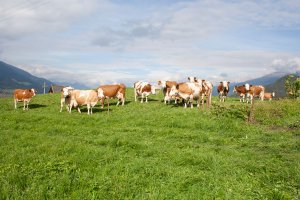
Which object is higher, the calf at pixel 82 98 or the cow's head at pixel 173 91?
the cow's head at pixel 173 91

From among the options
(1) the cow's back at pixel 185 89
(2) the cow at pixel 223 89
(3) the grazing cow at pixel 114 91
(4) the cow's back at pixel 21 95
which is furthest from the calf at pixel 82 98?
(2) the cow at pixel 223 89

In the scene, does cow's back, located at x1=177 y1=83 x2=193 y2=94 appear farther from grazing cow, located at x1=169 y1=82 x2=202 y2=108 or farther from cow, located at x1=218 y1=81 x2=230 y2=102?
cow, located at x1=218 y1=81 x2=230 y2=102

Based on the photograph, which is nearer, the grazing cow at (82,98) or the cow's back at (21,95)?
the grazing cow at (82,98)

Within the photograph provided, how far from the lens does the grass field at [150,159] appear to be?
10.7 m

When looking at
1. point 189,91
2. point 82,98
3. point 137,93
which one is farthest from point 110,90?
point 189,91

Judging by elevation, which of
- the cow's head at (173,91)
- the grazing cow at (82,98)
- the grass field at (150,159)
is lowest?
the grass field at (150,159)

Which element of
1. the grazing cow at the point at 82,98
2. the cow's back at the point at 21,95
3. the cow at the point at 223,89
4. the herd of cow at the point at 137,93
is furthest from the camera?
the cow at the point at 223,89

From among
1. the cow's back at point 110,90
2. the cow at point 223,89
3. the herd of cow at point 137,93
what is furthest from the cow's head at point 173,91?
the cow at point 223,89

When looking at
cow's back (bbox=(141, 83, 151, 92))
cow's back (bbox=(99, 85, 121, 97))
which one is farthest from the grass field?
cow's back (bbox=(141, 83, 151, 92))

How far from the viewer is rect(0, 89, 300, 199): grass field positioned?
1070 cm

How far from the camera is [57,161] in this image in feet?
42.6

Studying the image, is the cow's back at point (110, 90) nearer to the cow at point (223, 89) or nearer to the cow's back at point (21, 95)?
the cow's back at point (21, 95)

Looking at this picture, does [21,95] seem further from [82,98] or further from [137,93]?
[137,93]

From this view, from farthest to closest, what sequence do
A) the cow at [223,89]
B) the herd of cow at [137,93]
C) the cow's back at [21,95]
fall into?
the cow at [223,89]
the cow's back at [21,95]
the herd of cow at [137,93]
